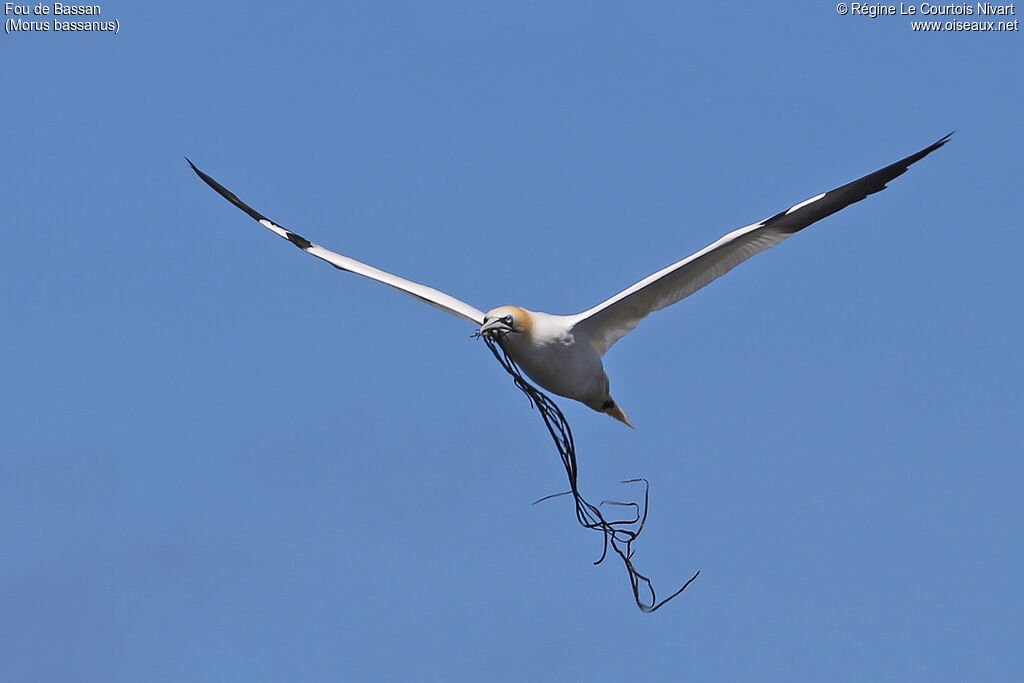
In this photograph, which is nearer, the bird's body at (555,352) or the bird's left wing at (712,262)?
the bird's body at (555,352)

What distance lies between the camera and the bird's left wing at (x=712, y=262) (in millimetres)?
13742

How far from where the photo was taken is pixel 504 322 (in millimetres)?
12680

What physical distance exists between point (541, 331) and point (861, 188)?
363cm

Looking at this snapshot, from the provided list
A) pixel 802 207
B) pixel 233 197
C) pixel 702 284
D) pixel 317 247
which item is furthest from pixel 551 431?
pixel 233 197

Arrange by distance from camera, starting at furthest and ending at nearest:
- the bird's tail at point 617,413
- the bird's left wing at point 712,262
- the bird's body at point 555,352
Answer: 1. the bird's tail at point 617,413
2. the bird's left wing at point 712,262
3. the bird's body at point 555,352

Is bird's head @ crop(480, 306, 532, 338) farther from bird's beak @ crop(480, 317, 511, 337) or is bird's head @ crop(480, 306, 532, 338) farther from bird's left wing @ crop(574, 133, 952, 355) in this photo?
bird's left wing @ crop(574, 133, 952, 355)

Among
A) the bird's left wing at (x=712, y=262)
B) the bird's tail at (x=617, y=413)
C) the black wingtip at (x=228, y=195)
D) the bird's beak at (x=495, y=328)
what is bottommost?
the bird's tail at (x=617, y=413)

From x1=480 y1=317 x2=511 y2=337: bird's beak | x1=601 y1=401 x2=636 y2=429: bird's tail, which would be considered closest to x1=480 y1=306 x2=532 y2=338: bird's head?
x1=480 y1=317 x2=511 y2=337: bird's beak

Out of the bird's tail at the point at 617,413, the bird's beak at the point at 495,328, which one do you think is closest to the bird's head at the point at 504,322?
the bird's beak at the point at 495,328

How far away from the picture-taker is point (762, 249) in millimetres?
14211

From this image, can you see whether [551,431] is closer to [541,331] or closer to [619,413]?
[541,331]

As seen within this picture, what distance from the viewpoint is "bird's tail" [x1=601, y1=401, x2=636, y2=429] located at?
578 inches

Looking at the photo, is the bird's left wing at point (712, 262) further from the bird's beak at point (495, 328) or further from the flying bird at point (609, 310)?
the bird's beak at point (495, 328)

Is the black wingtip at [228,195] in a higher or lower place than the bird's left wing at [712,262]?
higher
